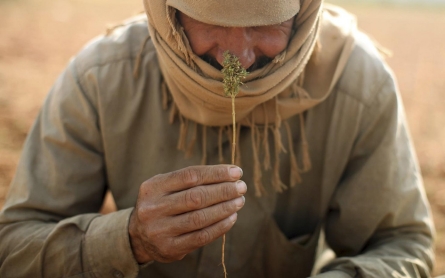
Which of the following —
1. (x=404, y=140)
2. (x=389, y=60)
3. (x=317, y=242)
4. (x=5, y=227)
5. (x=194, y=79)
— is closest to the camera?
(x=194, y=79)

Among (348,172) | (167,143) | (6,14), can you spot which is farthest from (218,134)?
(6,14)

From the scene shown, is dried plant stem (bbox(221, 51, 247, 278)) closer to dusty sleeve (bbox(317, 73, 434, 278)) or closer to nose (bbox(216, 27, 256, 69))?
nose (bbox(216, 27, 256, 69))

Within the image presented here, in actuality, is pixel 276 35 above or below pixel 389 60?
above

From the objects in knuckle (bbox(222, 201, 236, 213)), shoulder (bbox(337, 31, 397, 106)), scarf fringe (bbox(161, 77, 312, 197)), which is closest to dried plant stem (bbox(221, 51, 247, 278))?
knuckle (bbox(222, 201, 236, 213))

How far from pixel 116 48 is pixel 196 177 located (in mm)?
1011

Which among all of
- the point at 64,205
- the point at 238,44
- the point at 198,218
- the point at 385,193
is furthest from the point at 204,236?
the point at 385,193

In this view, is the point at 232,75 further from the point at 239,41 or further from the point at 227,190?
the point at 227,190

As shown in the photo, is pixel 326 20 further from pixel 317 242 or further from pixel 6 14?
pixel 6 14

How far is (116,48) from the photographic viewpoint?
269cm

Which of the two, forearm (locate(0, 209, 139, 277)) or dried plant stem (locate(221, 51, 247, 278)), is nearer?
dried plant stem (locate(221, 51, 247, 278))

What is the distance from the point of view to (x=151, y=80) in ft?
8.75

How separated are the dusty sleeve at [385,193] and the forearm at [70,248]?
3.08 feet

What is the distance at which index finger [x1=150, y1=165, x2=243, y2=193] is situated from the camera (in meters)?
1.94

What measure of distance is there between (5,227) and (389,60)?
8192mm
